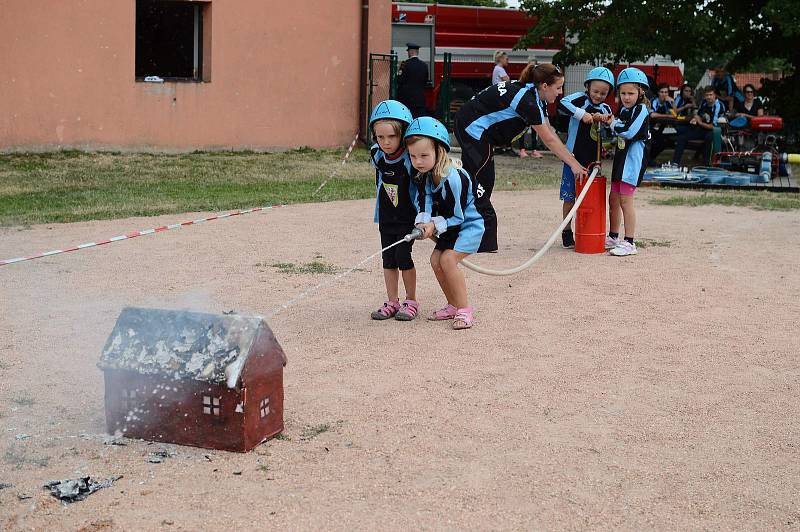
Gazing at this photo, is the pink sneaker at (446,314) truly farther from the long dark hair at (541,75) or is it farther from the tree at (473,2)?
the tree at (473,2)

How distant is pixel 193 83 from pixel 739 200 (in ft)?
28.3

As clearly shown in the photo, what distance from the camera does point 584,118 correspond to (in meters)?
8.45

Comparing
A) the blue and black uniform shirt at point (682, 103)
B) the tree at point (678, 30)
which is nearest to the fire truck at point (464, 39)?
the tree at point (678, 30)

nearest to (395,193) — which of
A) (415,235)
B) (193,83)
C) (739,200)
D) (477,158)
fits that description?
(415,235)

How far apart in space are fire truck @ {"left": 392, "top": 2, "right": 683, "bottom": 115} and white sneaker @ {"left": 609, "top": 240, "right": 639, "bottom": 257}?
49.8ft

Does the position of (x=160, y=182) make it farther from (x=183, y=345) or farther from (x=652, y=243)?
(x=183, y=345)

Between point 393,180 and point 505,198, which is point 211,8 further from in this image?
point 393,180

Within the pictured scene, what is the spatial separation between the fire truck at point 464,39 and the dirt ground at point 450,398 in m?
15.7

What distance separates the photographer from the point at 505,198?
12.6m

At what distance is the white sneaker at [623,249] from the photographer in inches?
342

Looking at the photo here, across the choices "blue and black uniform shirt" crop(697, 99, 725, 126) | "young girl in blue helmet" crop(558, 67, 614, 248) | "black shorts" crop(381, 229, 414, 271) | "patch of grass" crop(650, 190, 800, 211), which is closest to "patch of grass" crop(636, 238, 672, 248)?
"young girl in blue helmet" crop(558, 67, 614, 248)

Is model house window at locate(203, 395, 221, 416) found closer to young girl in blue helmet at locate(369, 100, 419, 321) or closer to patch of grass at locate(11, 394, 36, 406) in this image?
patch of grass at locate(11, 394, 36, 406)

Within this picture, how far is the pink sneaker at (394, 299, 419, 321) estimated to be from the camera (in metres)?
6.45

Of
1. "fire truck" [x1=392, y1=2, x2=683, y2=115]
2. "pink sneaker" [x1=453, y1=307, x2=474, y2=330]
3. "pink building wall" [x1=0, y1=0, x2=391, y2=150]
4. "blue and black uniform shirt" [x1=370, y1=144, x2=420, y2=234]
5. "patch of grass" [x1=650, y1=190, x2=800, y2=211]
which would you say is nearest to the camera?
"blue and black uniform shirt" [x1=370, y1=144, x2=420, y2=234]
